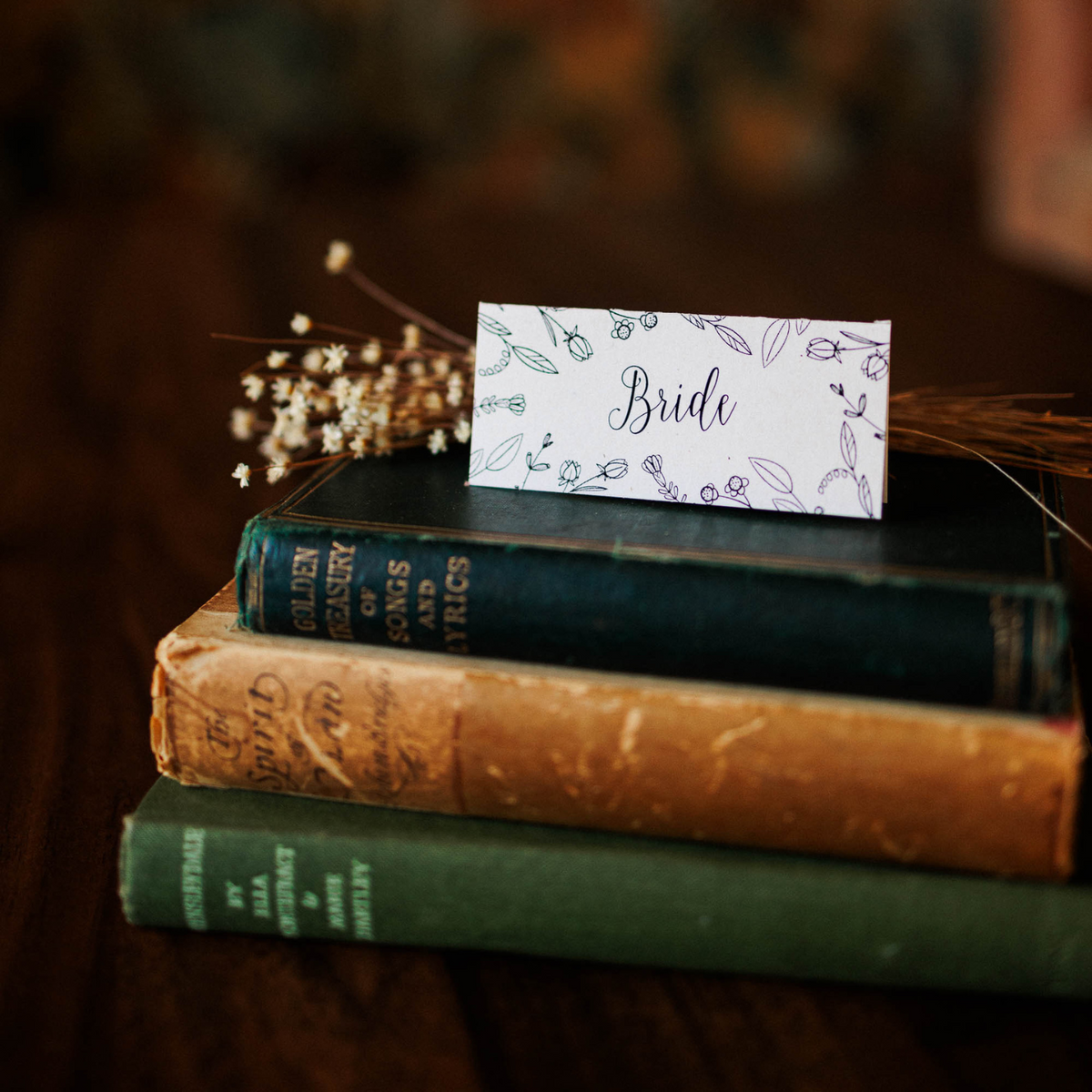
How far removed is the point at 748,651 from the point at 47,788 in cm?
45

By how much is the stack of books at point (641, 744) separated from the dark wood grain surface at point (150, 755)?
24mm

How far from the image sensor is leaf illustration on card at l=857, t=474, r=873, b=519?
0.59 metres

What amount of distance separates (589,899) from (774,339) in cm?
31

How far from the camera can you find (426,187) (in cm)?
366

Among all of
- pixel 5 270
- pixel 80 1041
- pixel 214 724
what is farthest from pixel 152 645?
pixel 5 270

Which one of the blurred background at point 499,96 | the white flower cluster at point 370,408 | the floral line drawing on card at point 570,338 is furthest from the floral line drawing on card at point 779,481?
the blurred background at point 499,96

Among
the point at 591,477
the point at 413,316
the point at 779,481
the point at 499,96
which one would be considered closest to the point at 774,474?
the point at 779,481

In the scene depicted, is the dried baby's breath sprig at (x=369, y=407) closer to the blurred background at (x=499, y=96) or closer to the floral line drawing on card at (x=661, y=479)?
the floral line drawing on card at (x=661, y=479)

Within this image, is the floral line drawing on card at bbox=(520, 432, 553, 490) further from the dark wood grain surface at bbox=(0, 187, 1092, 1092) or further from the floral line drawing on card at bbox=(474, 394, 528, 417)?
the dark wood grain surface at bbox=(0, 187, 1092, 1092)

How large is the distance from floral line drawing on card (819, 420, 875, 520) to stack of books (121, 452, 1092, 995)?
14mm

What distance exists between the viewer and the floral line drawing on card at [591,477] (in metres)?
0.63

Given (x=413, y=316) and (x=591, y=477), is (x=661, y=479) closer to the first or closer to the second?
(x=591, y=477)

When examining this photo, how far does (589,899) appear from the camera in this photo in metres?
0.54

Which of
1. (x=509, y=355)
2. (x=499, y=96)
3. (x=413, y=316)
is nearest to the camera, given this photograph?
(x=509, y=355)
